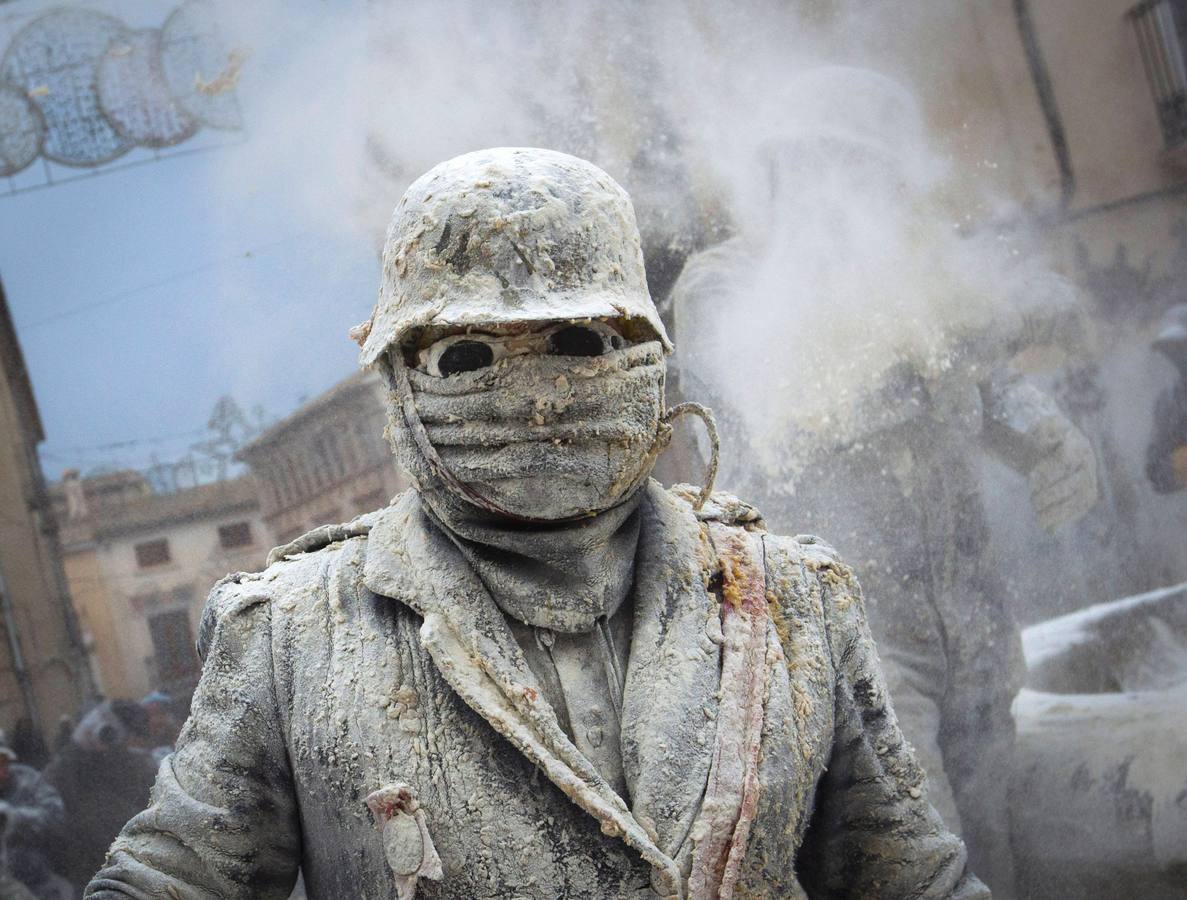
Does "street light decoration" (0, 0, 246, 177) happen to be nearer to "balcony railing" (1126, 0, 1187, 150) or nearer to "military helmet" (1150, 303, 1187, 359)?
"balcony railing" (1126, 0, 1187, 150)

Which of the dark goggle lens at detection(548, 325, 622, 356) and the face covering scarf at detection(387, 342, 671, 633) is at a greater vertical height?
the dark goggle lens at detection(548, 325, 622, 356)

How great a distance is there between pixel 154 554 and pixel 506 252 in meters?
2.58

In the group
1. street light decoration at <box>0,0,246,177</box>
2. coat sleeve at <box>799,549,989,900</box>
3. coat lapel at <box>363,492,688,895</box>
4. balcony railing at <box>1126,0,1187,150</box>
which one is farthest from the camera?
balcony railing at <box>1126,0,1187,150</box>

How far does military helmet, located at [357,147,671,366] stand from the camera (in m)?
1.81

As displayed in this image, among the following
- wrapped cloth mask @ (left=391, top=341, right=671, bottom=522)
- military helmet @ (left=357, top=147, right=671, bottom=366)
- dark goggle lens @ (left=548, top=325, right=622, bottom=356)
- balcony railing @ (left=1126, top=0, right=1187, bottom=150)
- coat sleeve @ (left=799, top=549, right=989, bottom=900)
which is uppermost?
balcony railing @ (left=1126, top=0, right=1187, bottom=150)

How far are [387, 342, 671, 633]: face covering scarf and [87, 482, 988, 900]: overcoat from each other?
7 cm

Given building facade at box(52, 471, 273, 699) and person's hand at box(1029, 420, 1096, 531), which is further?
person's hand at box(1029, 420, 1096, 531)

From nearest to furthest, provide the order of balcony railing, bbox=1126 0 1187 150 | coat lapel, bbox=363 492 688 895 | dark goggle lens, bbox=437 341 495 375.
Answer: coat lapel, bbox=363 492 688 895, dark goggle lens, bbox=437 341 495 375, balcony railing, bbox=1126 0 1187 150

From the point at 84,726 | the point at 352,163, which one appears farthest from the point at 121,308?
the point at 84,726

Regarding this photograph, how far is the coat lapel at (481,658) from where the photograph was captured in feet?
5.81

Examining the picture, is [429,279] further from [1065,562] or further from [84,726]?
[1065,562]

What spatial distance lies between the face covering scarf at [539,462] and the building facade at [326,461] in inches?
79.0

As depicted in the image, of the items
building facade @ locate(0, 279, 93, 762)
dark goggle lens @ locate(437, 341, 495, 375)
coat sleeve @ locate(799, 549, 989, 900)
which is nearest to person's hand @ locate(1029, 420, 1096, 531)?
coat sleeve @ locate(799, 549, 989, 900)

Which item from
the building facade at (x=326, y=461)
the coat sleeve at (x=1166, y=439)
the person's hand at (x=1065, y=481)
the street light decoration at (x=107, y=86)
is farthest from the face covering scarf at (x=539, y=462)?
the coat sleeve at (x=1166, y=439)
